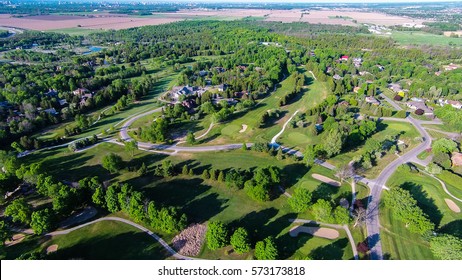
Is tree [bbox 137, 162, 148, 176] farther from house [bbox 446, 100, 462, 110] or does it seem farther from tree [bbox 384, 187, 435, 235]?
house [bbox 446, 100, 462, 110]

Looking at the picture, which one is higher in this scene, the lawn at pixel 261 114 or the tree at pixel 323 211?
the lawn at pixel 261 114

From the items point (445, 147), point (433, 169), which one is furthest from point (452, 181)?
point (445, 147)

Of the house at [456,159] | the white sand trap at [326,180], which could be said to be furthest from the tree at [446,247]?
the house at [456,159]

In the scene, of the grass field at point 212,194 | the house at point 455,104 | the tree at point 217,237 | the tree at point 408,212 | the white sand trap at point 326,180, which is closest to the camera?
the tree at point 217,237

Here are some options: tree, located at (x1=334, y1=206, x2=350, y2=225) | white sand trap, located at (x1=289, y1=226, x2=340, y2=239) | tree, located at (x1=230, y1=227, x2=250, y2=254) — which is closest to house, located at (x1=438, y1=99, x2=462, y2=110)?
tree, located at (x1=334, y1=206, x2=350, y2=225)

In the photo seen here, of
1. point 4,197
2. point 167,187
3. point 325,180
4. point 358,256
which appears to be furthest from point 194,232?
point 4,197

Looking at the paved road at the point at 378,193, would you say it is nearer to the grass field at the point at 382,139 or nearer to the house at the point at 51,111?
the grass field at the point at 382,139

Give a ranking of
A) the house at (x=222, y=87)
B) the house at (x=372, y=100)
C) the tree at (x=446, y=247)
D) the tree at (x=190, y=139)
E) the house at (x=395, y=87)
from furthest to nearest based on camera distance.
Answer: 1. the house at (x=395, y=87)
2. the house at (x=222, y=87)
3. the house at (x=372, y=100)
4. the tree at (x=190, y=139)
5. the tree at (x=446, y=247)
